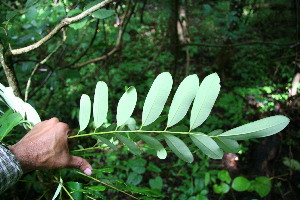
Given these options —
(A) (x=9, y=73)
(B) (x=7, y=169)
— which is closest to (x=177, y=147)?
(B) (x=7, y=169)

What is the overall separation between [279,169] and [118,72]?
2590 millimetres

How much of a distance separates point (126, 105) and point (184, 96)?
14cm

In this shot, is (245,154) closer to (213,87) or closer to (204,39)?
(213,87)

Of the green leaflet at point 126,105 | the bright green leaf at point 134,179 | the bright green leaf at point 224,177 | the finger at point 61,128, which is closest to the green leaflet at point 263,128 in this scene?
the green leaflet at point 126,105

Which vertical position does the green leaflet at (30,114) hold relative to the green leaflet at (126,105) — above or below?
below

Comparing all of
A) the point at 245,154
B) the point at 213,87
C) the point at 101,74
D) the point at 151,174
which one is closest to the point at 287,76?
the point at 245,154

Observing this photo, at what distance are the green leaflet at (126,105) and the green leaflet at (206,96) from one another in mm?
141

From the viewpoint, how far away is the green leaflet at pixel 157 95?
547 mm

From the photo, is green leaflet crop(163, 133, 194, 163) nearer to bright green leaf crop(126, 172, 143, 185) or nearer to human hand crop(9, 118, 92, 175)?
human hand crop(9, 118, 92, 175)

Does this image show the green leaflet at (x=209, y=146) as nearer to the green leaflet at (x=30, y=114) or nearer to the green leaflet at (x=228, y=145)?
the green leaflet at (x=228, y=145)

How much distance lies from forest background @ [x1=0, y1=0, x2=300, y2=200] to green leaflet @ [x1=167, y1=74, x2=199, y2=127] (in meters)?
0.30

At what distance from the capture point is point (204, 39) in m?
5.06

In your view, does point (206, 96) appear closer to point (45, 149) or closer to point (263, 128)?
point (263, 128)

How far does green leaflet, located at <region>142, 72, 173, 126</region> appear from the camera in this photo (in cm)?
55
